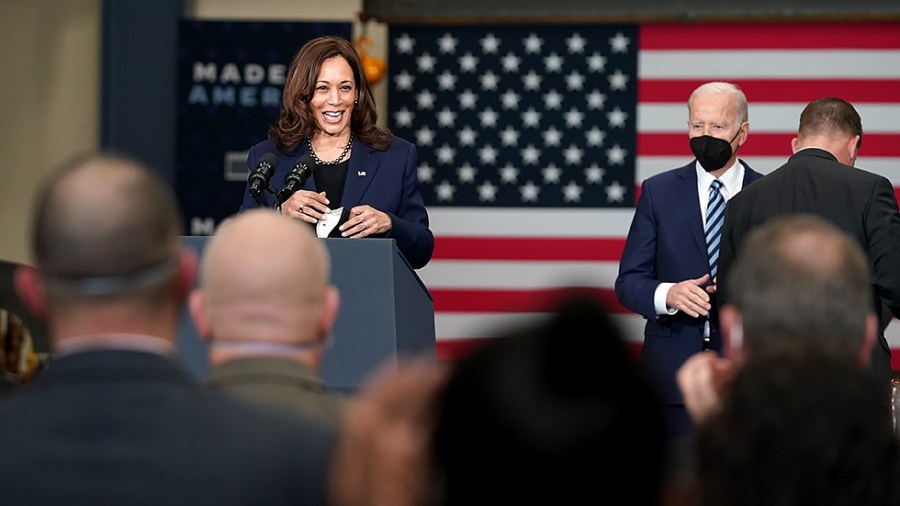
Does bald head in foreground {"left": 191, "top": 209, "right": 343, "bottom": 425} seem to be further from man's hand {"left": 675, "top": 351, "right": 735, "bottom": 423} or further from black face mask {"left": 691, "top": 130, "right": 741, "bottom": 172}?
black face mask {"left": 691, "top": 130, "right": 741, "bottom": 172}

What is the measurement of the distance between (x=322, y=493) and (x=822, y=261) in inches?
26.5

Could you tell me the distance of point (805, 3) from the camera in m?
6.20

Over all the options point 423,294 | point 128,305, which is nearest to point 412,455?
point 128,305

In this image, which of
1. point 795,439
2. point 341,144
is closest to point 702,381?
point 795,439

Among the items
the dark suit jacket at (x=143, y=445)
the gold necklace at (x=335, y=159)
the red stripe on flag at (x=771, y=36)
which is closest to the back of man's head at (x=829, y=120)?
the gold necklace at (x=335, y=159)

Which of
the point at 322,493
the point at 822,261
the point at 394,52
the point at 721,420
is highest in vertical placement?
the point at 394,52

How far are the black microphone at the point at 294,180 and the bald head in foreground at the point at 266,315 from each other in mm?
1706

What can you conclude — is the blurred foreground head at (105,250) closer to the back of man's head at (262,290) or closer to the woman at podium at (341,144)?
the back of man's head at (262,290)

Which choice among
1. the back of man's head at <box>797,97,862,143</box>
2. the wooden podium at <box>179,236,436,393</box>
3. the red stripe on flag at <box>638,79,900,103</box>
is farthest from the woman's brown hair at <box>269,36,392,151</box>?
the red stripe on flag at <box>638,79,900,103</box>

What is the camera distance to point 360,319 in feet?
10.3

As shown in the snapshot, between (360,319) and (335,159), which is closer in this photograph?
(360,319)

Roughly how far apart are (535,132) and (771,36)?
1.17 metres

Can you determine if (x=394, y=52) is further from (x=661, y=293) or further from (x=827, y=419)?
(x=827, y=419)

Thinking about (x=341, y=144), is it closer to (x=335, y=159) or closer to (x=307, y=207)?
(x=335, y=159)
